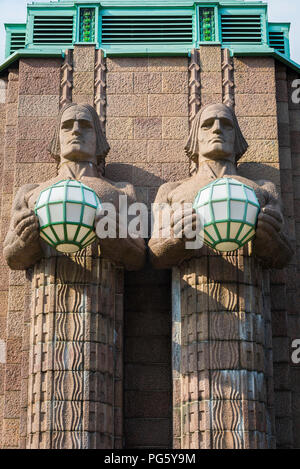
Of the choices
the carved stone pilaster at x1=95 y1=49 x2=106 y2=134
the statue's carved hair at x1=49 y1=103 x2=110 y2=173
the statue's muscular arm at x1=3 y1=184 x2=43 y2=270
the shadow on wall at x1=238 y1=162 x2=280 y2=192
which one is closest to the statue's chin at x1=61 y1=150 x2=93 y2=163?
the statue's carved hair at x1=49 y1=103 x2=110 y2=173

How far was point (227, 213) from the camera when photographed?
1221cm

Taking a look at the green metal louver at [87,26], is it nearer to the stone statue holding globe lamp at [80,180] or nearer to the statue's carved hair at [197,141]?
the stone statue holding globe lamp at [80,180]

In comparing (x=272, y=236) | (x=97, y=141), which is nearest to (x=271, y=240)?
(x=272, y=236)

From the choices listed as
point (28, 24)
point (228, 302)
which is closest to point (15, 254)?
point (228, 302)

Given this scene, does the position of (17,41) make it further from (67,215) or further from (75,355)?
Result: (75,355)

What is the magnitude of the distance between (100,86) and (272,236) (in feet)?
12.6

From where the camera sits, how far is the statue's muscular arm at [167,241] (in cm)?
1284

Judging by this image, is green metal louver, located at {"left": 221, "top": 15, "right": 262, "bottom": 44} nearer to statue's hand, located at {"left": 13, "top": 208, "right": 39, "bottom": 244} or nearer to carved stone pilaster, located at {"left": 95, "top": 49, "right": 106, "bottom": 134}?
carved stone pilaster, located at {"left": 95, "top": 49, "right": 106, "bottom": 134}

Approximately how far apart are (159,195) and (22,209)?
1863 mm

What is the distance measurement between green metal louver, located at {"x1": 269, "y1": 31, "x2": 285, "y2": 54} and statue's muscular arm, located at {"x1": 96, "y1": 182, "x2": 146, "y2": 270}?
3954 mm

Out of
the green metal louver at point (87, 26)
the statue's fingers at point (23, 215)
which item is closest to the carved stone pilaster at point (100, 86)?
the green metal louver at point (87, 26)

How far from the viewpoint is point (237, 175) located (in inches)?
539

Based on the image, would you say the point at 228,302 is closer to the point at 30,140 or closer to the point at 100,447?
the point at 100,447

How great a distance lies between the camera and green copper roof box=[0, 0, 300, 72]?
15438 millimetres
